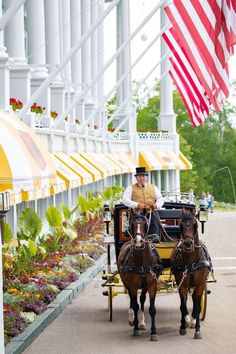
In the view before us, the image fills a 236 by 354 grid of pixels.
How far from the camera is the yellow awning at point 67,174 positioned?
114ft

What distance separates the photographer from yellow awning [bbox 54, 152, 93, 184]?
38969 millimetres

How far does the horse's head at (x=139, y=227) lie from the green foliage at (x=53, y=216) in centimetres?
1195

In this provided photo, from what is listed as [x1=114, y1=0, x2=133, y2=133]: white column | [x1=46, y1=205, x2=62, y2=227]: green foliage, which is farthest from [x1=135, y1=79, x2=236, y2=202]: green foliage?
[x1=46, y1=205, x2=62, y2=227]: green foliage

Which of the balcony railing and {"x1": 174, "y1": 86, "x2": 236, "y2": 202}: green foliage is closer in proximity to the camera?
the balcony railing

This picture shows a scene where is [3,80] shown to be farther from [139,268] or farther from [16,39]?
[139,268]

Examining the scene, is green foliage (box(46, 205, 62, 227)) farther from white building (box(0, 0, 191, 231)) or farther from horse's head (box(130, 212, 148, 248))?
horse's head (box(130, 212, 148, 248))

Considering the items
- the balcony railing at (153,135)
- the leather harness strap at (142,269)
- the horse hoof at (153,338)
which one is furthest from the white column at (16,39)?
the balcony railing at (153,135)

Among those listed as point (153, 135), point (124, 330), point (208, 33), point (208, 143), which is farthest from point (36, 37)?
point (208, 143)

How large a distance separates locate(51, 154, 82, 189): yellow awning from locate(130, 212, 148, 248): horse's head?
57.4 ft

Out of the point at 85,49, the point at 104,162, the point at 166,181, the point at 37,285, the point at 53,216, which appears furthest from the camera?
the point at 166,181

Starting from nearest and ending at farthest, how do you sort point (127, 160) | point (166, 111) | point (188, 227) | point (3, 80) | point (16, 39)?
point (188, 227)
point (3, 80)
point (16, 39)
point (127, 160)
point (166, 111)

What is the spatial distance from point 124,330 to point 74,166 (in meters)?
23.1

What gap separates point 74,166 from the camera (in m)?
40.8

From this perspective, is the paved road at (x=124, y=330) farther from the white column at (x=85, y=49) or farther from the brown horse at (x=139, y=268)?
the white column at (x=85, y=49)
